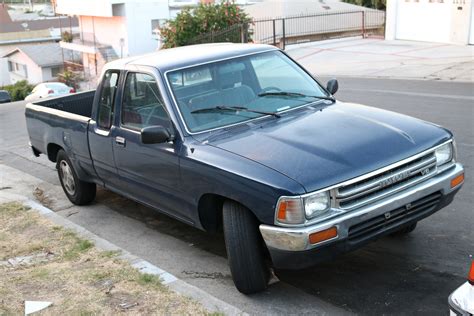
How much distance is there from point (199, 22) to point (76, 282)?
19.4m

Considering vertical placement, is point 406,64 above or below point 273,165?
below

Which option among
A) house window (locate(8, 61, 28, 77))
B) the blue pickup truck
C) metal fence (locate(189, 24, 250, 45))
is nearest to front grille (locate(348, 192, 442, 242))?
the blue pickup truck

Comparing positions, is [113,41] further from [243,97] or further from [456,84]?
[243,97]

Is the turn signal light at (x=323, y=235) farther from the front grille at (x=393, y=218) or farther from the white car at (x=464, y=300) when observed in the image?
the white car at (x=464, y=300)

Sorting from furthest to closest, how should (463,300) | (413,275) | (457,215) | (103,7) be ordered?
(103,7) < (457,215) < (413,275) < (463,300)

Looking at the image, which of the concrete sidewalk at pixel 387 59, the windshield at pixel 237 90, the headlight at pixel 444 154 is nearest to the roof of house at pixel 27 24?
the concrete sidewalk at pixel 387 59

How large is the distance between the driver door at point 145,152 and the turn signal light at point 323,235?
1.56 metres

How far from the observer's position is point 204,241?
251 inches

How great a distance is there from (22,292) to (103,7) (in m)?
37.1

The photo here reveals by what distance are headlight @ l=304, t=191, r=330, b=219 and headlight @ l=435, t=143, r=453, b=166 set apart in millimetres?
1198

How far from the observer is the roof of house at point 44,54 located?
5031cm

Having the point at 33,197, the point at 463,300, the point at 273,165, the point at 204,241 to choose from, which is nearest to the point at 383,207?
the point at 273,165

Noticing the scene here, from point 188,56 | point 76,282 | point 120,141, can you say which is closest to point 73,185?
point 120,141

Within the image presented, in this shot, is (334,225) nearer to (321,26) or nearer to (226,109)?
(226,109)
